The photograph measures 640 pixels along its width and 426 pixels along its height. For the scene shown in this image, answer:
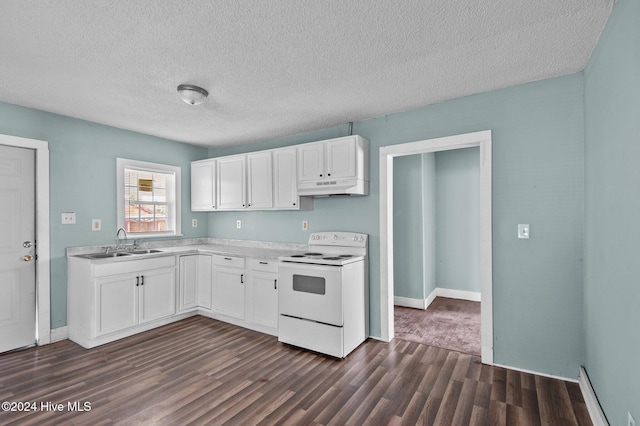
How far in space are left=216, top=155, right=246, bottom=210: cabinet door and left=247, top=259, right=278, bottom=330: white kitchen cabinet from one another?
1.03 metres

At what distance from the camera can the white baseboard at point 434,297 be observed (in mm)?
4652

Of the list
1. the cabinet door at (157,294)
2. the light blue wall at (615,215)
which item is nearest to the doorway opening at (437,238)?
the light blue wall at (615,215)

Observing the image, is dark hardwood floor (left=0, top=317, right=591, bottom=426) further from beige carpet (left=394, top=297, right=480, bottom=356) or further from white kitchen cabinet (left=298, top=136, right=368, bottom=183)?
white kitchen cabinet (left=298, top=136, right=368, bottom=183)

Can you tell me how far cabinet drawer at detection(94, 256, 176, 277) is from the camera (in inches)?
130

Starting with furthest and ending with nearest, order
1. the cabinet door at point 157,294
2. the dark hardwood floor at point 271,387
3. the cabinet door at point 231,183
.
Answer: the cabinet door at point 231,183 < the cabinet door at point 157,294 < the dark hardwood floor at point 271,387

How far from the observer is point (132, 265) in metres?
3.58

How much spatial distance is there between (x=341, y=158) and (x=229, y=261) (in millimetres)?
1929

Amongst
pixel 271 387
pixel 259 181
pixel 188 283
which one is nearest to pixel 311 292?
pixel 271 387

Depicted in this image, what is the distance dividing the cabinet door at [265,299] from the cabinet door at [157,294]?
1098mm

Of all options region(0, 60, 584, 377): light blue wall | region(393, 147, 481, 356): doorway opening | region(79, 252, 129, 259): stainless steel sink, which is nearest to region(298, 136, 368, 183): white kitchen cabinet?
region(0, 60, 584, 377): light blue wall

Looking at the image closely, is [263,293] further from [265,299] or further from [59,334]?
[59,334]

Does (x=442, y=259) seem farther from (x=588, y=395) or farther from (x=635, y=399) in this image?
(x=635, y=399)

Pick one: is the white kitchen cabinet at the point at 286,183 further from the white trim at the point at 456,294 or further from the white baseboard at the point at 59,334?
the white trim at the point at 456,294

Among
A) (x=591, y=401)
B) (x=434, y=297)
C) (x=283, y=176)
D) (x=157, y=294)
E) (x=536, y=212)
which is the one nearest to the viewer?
(x=591, y=401)
